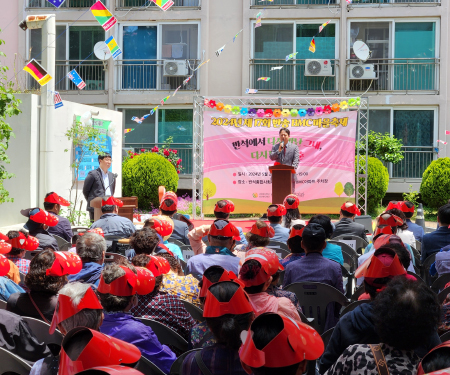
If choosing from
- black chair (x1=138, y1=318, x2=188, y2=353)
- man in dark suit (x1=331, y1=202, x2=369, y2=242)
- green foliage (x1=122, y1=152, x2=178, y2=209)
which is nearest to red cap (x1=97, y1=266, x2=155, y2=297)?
black chair (x1=138, y1=318, x2=188, y2=353)

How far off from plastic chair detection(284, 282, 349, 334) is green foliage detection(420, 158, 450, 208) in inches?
443

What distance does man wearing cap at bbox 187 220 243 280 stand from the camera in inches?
173

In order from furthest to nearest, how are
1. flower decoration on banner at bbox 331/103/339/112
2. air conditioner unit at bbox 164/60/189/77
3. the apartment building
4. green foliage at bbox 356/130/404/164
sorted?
air conditioner unit at bbox 164/60/189/77 < the apartment building < green foliage at bbox 356/130/404/164 < flower decoration on banner at bbox 331/103/339/112

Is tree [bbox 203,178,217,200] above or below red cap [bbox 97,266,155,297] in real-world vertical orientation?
above

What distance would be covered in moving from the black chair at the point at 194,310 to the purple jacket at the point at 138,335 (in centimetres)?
49

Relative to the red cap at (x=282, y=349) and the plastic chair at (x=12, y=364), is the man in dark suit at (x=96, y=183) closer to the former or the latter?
the plastic chair at (x=12, y=364)

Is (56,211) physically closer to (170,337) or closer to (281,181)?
(170,337)

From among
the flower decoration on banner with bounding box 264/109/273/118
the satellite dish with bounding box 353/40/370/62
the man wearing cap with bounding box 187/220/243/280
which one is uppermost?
the satellite dish with bounding box 353/40/370/62

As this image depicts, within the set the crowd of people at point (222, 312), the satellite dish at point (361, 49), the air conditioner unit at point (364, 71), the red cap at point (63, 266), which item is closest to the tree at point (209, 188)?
the air conditioner unit at point (364, 71)

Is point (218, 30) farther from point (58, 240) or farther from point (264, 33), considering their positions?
point (58, 240)

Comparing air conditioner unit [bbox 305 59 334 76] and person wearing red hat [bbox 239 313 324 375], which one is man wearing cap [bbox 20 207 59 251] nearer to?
person wearing red hat [bbox 239 313 324 375]

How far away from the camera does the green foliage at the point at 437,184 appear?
46.0ft

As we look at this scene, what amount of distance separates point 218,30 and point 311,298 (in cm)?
1492

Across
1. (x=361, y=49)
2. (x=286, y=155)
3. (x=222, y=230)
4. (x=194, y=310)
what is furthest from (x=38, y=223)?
(x=361, y=49)
